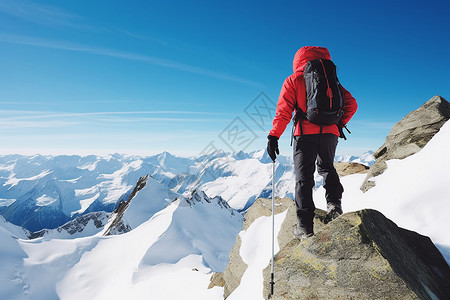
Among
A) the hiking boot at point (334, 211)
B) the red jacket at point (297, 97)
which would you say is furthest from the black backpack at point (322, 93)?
the hiking boot at point (334, 211)

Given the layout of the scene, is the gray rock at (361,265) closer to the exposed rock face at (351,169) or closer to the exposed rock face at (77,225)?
the exposed rock face at (351,169)

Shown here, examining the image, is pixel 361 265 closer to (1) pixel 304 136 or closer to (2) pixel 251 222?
(1) pixel 304 136

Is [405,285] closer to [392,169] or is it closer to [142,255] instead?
[392,169]

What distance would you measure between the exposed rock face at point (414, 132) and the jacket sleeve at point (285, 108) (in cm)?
604

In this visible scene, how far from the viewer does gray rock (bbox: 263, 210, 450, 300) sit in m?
3.48

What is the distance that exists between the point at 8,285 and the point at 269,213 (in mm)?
32608

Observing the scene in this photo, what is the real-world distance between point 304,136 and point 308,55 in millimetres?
1797

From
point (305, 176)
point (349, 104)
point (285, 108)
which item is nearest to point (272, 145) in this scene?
point (285, 108)

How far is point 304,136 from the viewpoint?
4.96 metres

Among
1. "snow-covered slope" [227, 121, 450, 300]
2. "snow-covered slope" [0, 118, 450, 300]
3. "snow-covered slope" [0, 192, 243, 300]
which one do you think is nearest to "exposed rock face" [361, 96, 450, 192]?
"snow-covered slope" [227, 121, 450, 300]

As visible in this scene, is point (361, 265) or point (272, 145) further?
point (272, 145)

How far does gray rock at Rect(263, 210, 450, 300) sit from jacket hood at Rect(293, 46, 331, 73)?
3287 mm

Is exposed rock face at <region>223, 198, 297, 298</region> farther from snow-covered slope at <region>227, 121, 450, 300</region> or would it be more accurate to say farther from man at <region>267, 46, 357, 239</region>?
man at <region>267, 46, 357, 239</region>

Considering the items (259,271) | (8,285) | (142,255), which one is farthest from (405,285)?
(8,285)
